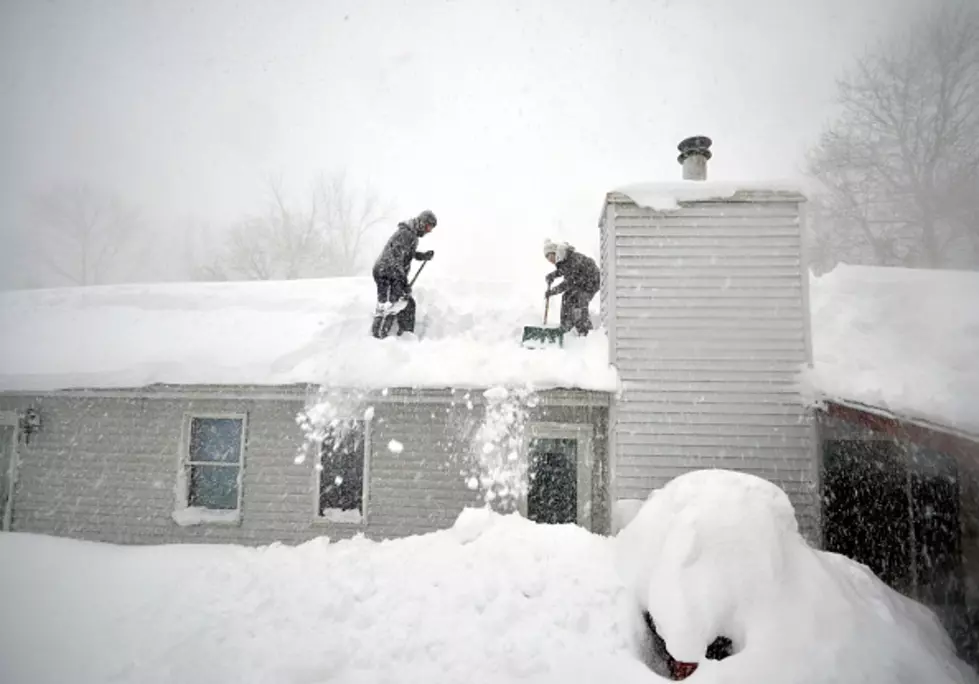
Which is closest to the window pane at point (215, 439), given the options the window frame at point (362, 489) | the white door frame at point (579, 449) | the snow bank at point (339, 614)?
the window frame at point (362, 489)

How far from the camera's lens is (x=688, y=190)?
7.04 m

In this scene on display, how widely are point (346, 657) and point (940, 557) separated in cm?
598

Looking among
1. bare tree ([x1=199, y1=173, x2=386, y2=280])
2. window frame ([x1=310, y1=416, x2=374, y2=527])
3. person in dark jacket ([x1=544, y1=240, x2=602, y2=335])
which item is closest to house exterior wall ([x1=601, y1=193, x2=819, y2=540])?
person in dark jacket ([x1=544, y1=240, x2=602, y2=335])

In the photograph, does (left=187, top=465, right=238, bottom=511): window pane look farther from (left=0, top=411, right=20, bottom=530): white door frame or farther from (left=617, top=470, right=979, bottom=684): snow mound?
(left=617, top=470, right=979, bottom=684): snow mound

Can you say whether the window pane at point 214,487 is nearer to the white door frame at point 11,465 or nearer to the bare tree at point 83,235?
the white door frame at point 11,465

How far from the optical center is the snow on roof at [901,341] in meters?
4.30

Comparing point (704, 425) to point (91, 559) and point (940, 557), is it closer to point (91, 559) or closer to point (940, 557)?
point (940, 557)

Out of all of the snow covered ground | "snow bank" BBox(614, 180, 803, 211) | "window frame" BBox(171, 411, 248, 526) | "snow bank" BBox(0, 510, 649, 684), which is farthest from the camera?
"window frame" BBox(171, 411, 248, 526)

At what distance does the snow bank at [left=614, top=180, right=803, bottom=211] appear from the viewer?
6957 millimetres

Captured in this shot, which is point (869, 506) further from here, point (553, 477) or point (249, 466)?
point (249, 466)

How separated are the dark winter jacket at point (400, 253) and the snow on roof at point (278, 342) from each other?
35.8 inches

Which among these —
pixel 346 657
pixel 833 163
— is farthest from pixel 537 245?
pixel 346 657

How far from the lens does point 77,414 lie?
26.3 ft

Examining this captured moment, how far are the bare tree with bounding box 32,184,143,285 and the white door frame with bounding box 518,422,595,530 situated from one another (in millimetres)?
22688
